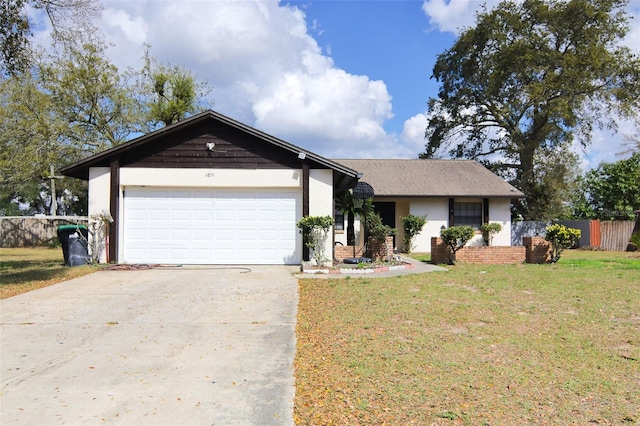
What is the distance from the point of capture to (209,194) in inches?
571

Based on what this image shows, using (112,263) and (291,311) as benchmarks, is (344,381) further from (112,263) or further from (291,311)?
(112,263)

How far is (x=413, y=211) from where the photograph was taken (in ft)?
72.5

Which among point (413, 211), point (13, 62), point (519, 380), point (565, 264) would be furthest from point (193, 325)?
point (413, 211)

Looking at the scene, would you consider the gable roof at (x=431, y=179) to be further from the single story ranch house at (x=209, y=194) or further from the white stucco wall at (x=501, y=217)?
the single story ranch house at (x=209, y=194)

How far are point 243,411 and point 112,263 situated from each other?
37.7ft

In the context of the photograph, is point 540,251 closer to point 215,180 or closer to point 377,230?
point 377,230

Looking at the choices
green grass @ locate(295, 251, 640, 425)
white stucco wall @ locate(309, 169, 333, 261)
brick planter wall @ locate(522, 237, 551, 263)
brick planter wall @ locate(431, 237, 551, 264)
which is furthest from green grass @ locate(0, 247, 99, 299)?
brick planter wall @ locate(522, 237, 551, 263)

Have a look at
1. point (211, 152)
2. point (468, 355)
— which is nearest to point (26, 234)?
point (211, 152)

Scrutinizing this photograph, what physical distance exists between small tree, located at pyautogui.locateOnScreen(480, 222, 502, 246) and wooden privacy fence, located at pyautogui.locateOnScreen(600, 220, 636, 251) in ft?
25.9

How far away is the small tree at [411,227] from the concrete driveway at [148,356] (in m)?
12.4

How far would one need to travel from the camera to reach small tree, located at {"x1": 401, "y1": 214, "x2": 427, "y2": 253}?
21.4 m

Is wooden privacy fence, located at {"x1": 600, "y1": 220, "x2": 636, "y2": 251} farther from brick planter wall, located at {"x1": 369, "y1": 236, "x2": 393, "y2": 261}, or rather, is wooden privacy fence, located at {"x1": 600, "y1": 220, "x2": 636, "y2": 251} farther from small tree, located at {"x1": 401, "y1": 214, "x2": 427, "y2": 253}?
brick planter wall, located at {"x1": 369, "y1": 236, "x2": 393, "y2": 261}

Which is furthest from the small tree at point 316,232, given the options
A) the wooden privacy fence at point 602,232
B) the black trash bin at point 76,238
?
the wooden privacy fence at point 602,232

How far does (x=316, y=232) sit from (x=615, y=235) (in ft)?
64.1
